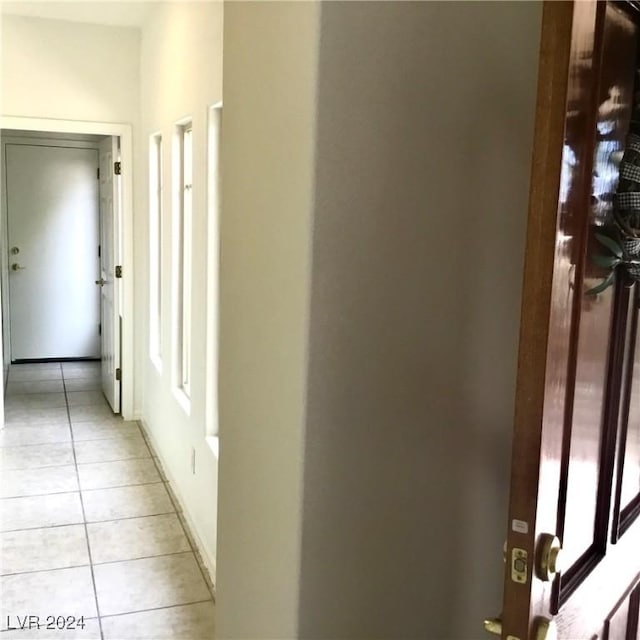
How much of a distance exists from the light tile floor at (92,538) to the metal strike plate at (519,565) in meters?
1.82

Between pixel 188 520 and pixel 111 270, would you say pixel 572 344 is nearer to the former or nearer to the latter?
pixel 188 520

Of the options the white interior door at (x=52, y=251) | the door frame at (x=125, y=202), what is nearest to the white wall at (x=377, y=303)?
the door frame at (x=125, y=202)

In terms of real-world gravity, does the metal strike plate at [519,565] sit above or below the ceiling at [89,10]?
below


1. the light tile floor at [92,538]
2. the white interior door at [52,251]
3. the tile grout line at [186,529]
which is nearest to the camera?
the light tile floor at [92,538]

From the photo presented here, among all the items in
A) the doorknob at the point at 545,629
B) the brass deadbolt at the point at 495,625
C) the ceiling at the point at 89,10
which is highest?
the ceiling at the point at 89,10

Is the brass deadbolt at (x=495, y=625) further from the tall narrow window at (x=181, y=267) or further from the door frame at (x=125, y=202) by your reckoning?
the door frame at (x=125, y=202)

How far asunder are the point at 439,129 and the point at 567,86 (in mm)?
377

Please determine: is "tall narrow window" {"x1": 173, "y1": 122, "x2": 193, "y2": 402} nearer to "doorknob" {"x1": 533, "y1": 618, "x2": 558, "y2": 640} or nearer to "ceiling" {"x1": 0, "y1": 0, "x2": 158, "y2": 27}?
"ceiling" {"x1": 0, "y1": 0, "x2": 158, "y2": 27}

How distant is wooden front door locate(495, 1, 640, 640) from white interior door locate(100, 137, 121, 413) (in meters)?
4.25

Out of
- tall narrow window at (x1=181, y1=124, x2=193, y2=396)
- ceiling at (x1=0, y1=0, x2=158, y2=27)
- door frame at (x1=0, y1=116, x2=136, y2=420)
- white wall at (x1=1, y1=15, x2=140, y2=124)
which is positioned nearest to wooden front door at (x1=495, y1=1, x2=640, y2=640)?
tall narrow window at (x1=181, y1=124, x2=193, y2=396)

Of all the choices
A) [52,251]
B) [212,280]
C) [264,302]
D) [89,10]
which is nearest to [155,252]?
[89,10]

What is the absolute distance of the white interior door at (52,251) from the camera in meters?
6.60

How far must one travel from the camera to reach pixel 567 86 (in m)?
1.07

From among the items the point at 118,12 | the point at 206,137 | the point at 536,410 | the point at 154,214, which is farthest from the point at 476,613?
the point at 118,12
